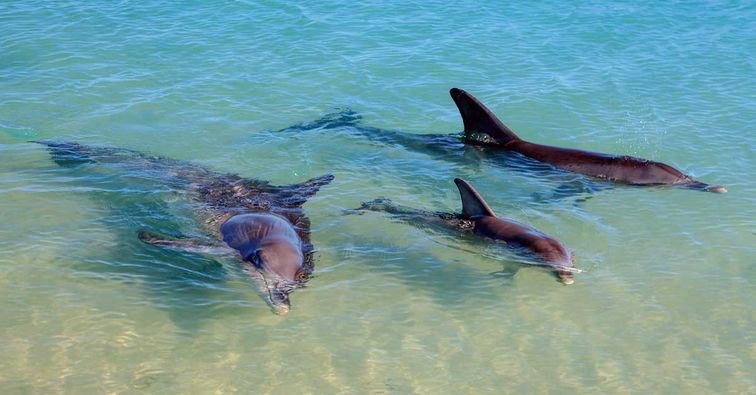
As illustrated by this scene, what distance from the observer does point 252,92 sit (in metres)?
15.2

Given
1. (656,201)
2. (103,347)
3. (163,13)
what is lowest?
(103,347)

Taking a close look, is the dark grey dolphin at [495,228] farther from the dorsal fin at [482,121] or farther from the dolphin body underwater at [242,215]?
the dorsal fin at [482,121]

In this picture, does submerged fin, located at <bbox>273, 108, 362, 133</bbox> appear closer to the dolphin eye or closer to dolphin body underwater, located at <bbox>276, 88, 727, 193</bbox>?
dolphin body underwater, located at <bbox>276, 88, 727, 193</bbox>

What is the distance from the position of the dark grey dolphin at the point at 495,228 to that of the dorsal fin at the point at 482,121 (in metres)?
2.61

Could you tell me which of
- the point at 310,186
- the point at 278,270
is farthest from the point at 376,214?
the point at 278,270

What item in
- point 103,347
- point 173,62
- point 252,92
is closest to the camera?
point 103,347

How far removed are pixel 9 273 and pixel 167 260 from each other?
1.54m

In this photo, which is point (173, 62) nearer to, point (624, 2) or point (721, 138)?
point (721, 138)

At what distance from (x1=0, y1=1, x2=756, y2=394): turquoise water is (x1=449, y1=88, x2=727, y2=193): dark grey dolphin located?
29 centimetres

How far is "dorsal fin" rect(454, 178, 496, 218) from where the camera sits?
961 cm

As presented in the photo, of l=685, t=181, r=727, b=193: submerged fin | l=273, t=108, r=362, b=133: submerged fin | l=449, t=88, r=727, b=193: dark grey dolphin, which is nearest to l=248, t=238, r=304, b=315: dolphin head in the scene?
l=449, t=88, r=727, b=193: dark grey dolphin

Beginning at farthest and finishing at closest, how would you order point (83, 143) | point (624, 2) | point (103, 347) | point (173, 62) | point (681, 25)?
point (624, 2), point (681, 25), point (173, 62), point (83, 143), point (103, 347)

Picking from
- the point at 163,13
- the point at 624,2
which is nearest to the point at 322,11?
the point at 163,13

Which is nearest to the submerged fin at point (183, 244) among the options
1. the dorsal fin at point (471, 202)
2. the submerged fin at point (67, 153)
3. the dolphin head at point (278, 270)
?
the dolphin head at point (278, 270)
